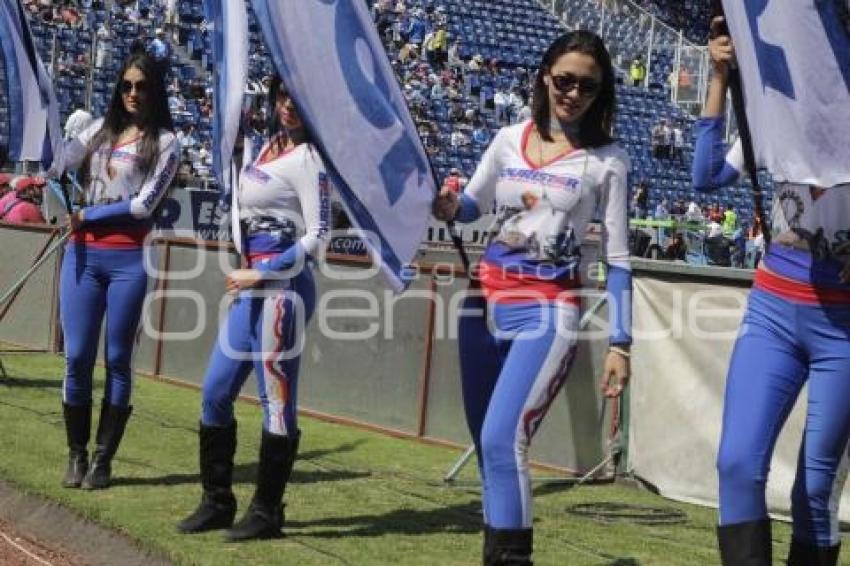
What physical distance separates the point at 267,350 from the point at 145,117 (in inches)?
65.6

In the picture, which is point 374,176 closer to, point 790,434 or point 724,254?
point 790,434

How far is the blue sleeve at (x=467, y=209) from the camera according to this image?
5.25 m

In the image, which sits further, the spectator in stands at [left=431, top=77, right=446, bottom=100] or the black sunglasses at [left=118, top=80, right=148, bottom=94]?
the spectator in stands at [left=431, top=77, right=446, bottom=100]

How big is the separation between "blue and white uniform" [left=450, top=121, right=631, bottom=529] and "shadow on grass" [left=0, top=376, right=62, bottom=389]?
7141mm

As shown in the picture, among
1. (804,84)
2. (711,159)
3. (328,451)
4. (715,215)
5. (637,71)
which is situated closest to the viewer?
(804,84)

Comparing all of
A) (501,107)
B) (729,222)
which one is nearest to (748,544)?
(729,222)

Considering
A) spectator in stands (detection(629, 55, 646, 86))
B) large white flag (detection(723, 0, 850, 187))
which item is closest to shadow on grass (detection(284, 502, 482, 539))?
large white flag (detection(723, 0, 850, 187))

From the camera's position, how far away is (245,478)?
808cm

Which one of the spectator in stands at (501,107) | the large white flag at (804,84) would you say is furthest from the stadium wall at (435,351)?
the spectator in stands at (501,107)

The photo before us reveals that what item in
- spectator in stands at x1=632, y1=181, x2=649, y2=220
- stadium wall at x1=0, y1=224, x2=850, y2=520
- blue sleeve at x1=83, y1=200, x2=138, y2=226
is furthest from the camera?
spectator in stands at x1=632, y1=181, x2=649, y2=220

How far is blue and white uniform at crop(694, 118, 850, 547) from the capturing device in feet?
14.2

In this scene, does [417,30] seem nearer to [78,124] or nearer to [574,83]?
[78,124]

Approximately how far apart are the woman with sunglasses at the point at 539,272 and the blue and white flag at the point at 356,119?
0.22 metres

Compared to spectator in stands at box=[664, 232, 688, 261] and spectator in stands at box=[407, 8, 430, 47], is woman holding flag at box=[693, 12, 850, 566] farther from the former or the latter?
spectator in stands at box=[407, 8, 430, 47]
